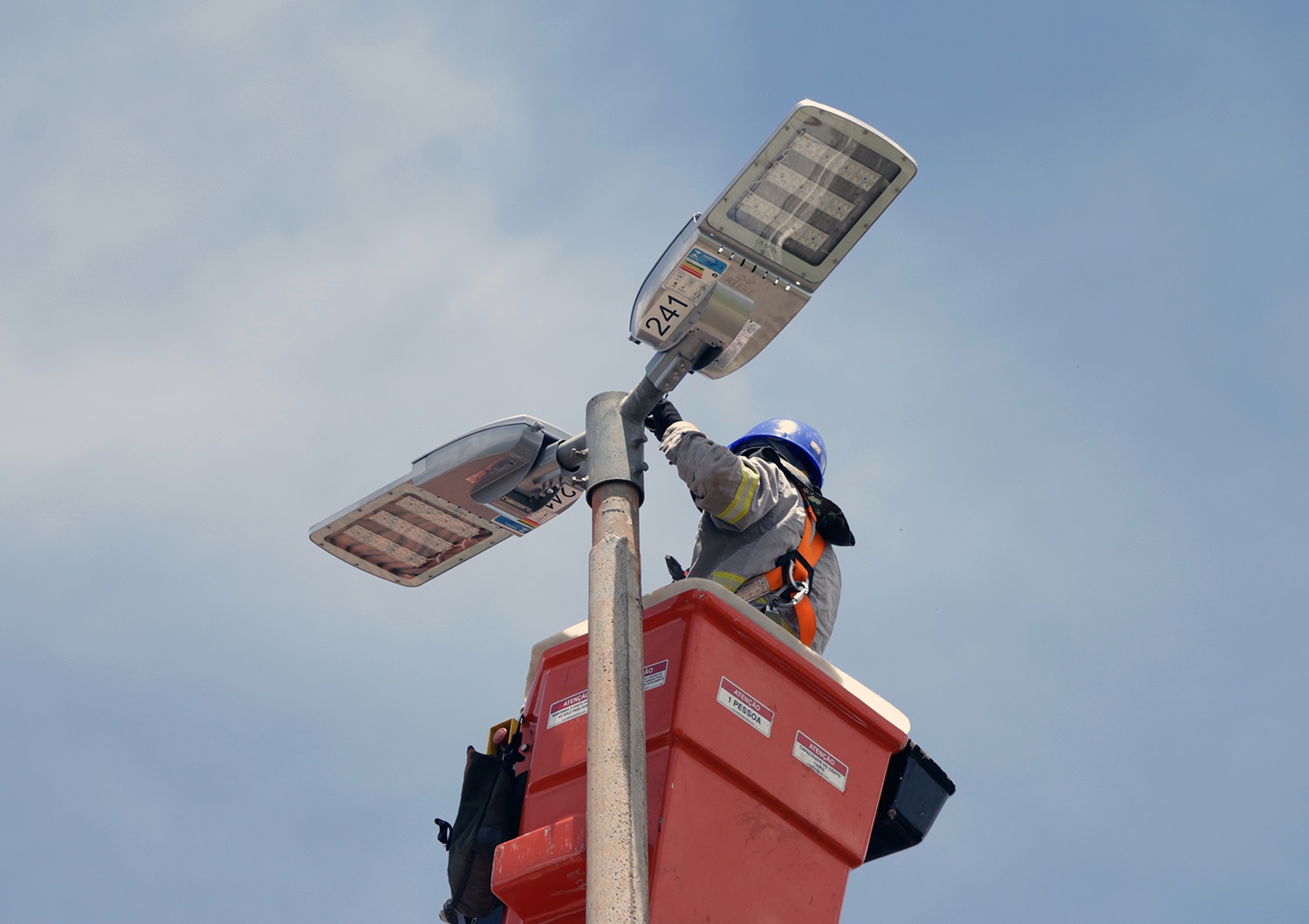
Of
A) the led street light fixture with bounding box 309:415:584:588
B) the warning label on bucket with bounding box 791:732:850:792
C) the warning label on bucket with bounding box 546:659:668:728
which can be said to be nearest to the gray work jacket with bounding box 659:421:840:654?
the led street light fixture with bounding box 309:415:584:588

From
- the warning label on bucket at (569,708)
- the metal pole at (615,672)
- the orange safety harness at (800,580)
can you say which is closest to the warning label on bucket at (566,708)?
the warning label on bucket at (569,708)

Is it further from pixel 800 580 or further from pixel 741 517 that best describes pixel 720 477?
pixel 800 580

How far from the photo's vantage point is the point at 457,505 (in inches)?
279

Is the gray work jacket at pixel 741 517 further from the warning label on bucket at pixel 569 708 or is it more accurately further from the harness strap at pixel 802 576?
the warning label on bucket at pixel 569 708

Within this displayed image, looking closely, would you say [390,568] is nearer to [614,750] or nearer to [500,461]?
[500,461]

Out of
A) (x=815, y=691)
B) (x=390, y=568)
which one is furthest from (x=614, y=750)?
(x=390, y=568)

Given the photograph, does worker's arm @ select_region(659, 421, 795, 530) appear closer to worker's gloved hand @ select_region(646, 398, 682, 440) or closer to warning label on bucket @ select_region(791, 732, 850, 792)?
worker's gloved hand @ select_region(646, 398, 682, 440)

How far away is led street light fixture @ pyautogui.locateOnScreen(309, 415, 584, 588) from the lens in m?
6.66

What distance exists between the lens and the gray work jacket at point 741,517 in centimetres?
654

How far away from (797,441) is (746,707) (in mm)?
2719

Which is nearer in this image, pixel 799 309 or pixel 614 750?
pixel 614 750

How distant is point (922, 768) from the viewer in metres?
6.30

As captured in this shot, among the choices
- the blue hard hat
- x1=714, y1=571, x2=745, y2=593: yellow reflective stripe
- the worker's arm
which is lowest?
x1=714, y1=571, x2=745, y2=593: yellow reflective stripe

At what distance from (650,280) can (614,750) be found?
192 centimetres
